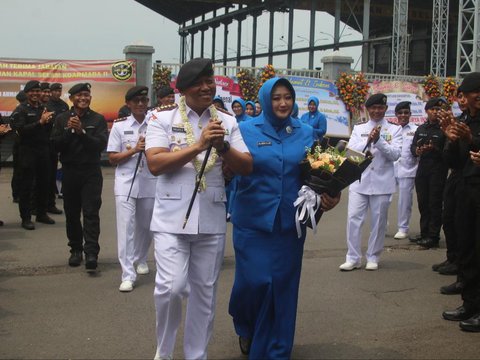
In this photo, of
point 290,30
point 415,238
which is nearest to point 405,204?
point 415,238

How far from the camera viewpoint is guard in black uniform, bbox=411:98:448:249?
9273 millimetres

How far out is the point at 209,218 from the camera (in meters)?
4.24

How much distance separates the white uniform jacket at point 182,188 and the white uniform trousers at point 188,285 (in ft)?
0.31

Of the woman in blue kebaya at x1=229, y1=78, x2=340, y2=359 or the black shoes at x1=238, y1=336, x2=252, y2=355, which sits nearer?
the woman in blue kebaya at x1=229, y1=78, x2=340, y2=359

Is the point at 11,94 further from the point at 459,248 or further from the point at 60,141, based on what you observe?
the point at 459,248

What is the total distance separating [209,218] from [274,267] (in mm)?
620

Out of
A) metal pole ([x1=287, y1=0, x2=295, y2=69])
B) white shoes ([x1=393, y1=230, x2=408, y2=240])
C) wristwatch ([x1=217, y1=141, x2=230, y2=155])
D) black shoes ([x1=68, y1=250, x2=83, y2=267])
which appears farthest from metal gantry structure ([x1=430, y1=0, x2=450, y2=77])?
wristwatch ([x1=217, y1=141, x2=230, y2=155])

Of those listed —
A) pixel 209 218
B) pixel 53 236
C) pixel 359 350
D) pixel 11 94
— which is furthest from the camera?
pixel 11 94

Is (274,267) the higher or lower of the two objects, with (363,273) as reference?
higher

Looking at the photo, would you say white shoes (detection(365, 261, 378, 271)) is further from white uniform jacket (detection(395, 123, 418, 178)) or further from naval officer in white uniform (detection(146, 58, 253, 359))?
naval officer in white uniform (detection(146, 58, 253, 359))

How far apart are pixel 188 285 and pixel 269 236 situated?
0.66 metres

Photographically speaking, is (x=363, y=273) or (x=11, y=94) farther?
(x=11, y=94)

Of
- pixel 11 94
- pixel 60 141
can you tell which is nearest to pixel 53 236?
pixel 60 141

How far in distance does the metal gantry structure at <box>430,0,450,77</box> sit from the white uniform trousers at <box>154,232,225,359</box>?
78.4 feet
